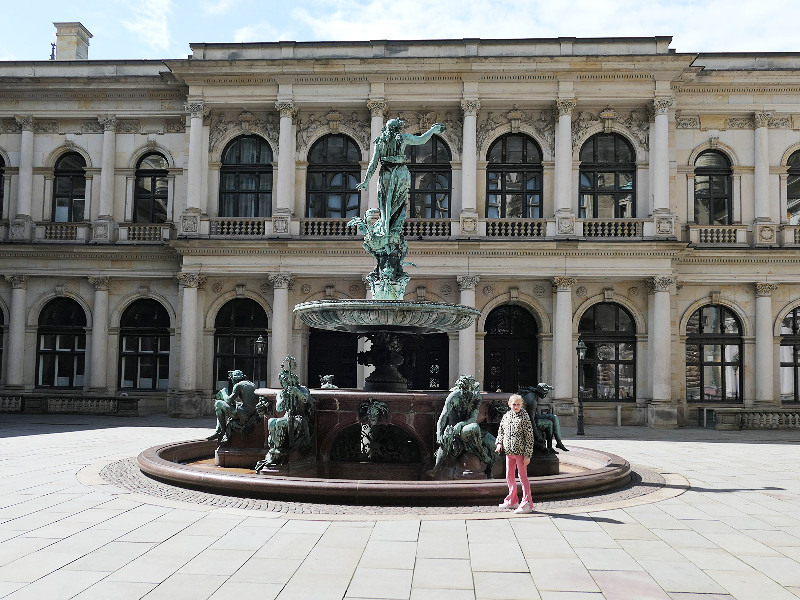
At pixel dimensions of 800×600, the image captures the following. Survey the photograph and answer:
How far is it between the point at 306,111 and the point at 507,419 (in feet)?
73.4

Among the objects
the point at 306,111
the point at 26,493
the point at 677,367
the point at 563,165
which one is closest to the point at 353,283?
the point at 306,111

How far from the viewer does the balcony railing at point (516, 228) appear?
1083 inches

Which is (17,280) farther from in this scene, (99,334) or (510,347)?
(510,347)

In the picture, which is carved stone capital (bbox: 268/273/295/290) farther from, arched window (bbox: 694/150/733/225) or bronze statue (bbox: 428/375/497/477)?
bronze statue (bbox: 428/375/497/477)

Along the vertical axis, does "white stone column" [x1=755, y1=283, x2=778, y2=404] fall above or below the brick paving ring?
above

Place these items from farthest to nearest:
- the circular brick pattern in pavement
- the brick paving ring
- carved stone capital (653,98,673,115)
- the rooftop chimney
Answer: the rooftop chimney < carved stone capital (653,98,673,115) < the brick paving ring < the circular brick pattern in pavement

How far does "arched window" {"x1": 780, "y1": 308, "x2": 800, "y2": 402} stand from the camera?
28281 mm

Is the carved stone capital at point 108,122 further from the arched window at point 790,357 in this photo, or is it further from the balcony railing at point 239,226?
the arched window at point 790,357

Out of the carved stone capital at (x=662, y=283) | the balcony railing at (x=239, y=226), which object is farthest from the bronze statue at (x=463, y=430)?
the balcony railing at (x=239, y=226)

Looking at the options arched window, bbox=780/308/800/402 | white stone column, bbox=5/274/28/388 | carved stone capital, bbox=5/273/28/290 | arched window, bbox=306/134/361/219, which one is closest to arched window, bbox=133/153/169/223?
carved stone capital, bbox=5/273/28/290

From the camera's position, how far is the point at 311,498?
356 inches

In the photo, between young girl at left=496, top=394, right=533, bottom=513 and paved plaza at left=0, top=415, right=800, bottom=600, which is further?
young girl at left=496, top=394, right=533, bottom=513

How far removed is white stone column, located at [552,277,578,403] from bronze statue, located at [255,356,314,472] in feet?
56.8

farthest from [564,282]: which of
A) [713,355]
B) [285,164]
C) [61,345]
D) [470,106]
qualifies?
[61,345]
